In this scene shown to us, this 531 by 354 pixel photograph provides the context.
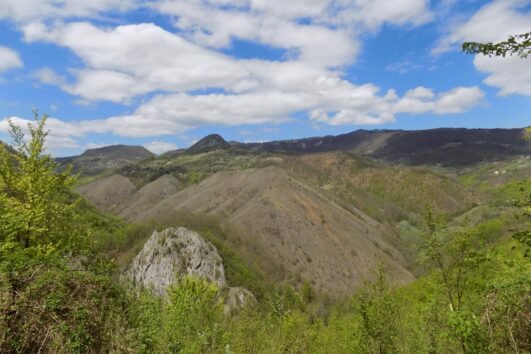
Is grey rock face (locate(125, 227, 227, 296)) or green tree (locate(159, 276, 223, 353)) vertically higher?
green tree (locate(159, 276, 223, 353))

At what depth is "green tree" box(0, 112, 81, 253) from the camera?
2244 cm

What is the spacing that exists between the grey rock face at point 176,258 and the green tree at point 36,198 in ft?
259

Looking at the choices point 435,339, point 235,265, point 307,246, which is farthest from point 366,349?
point 307,246

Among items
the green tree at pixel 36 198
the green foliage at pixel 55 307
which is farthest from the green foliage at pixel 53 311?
the green tree at pixel 36 198

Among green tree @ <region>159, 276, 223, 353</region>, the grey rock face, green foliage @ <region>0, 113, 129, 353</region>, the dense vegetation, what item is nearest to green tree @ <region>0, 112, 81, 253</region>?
the dense vegetation

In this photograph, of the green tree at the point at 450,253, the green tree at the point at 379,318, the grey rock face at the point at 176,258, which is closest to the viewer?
the green tree at the point at 450,253

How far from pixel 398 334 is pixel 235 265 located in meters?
101

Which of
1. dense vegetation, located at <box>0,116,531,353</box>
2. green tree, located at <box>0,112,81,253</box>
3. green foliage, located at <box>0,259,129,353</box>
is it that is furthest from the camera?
green tree, located at <box>0,112,81,253</box>

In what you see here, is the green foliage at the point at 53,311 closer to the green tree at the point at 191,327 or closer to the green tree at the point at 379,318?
the green tree at the point at 191,327

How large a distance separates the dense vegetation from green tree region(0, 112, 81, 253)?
0.07m

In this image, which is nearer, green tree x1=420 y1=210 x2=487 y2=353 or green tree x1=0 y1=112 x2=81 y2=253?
green tree x1=420 y1=210 x2=487 y2=353

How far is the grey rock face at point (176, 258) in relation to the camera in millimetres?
104312

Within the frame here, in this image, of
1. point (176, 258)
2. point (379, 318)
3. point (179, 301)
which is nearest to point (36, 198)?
point (179, 301)

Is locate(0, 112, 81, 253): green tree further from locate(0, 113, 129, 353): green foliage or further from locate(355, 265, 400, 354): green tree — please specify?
locate(355, 265, 400, 354): green tree
